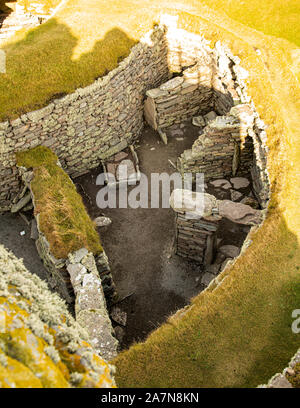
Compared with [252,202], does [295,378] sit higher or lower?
higher

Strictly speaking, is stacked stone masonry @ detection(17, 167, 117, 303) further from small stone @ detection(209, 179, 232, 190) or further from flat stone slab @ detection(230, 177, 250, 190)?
flat stone slab @ detection(230, 177, 250, 190)

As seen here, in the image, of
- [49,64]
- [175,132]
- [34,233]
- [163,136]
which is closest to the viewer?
[34,233]

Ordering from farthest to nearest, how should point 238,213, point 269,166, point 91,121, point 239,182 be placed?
point 91,121
point 239,182
point 238,213
point 269,166

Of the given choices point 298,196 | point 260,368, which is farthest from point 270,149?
point 260,368

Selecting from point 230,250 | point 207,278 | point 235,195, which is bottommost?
point 207,278

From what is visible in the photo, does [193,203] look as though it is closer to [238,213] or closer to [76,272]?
[238,213]

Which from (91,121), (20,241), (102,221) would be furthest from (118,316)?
(91,121)

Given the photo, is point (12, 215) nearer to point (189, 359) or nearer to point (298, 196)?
point (189, 359)
